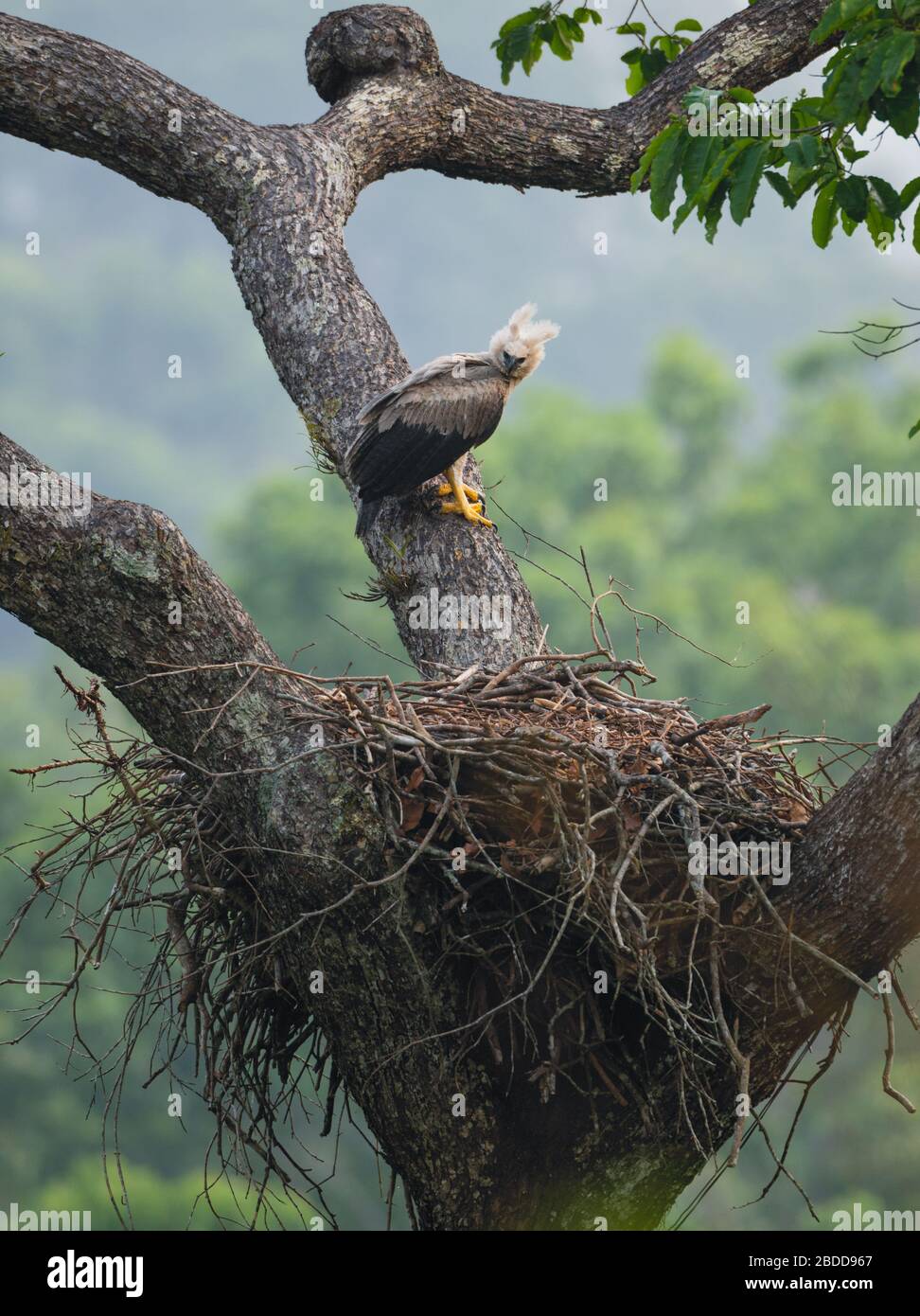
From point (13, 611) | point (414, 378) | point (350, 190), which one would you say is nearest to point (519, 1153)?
point (13, 611)

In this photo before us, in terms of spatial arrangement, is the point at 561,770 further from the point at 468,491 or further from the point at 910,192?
the point at 910,192

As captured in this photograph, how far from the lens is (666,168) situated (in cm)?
394

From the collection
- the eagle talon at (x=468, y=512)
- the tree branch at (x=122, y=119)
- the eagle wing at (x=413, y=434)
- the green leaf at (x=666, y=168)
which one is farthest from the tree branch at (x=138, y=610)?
the tree branch at (x=122, y=119)

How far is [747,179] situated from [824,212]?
1.07 ft

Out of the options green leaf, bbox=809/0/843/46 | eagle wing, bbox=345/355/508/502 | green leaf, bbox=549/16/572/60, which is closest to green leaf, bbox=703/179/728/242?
green leaf, bbox=809/0/843/46

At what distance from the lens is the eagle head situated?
214 inches

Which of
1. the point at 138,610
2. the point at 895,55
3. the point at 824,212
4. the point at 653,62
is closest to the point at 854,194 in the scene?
the point at 824,212

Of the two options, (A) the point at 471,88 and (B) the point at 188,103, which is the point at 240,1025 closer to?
(B) the point at 188,103

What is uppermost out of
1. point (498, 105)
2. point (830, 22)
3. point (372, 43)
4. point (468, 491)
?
point (372, 43)

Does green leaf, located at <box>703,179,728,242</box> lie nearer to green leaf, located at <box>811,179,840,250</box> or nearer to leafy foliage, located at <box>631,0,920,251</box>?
leafy foliage, located at <box>631,0,920,251</box>

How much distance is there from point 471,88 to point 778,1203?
2178cm

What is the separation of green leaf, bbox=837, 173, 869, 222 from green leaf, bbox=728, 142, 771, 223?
0.82 feet

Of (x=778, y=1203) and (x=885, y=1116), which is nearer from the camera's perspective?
(x=885, y=1116)

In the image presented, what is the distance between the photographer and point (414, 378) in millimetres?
4914
